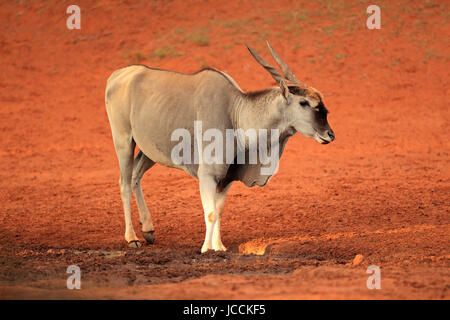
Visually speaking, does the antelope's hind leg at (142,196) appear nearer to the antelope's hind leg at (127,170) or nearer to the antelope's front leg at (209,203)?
the antelope's hind leg at (127,170)

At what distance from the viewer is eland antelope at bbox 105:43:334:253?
6.64 meters

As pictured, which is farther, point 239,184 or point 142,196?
point 239,184

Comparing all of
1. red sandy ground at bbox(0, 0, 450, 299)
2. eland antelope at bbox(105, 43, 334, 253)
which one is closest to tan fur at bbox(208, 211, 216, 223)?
eland antelope at bbox(105, 43, 334, 253)

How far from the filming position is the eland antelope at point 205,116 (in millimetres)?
6645

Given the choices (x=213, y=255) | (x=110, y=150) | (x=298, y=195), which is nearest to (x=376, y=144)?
(x=298, y=195)

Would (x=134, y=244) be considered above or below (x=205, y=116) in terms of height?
below

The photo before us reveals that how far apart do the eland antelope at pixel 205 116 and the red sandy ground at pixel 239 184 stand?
0.70 metres

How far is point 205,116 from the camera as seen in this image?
694 cm

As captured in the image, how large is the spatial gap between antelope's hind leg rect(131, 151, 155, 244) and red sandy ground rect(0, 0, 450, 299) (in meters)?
0.18

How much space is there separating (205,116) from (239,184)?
4.33 metres

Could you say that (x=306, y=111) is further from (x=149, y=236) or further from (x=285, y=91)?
(x=149, y=236)

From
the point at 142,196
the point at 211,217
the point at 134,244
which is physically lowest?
the point at 134,244

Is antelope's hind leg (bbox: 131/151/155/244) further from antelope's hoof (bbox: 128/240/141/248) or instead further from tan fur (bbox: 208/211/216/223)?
tan fur (bbox: 208/211/216/223)

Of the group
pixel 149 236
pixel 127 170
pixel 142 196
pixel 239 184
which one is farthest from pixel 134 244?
pixel 239 184
